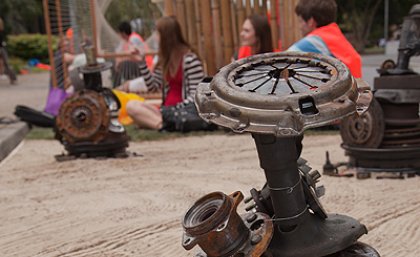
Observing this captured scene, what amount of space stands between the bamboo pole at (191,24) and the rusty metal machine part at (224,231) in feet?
18.9

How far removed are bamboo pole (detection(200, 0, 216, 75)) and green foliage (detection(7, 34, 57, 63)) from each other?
19.5 metres

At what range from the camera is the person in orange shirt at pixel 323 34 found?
15.9 ft

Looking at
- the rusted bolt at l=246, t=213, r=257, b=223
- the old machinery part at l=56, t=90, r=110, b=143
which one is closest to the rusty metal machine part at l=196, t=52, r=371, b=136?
the rusted bolt at l=246, t=213, r=257, b=223

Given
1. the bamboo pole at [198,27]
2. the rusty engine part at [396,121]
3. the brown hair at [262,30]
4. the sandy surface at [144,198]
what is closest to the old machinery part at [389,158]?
the rusty engine part at [396,121]

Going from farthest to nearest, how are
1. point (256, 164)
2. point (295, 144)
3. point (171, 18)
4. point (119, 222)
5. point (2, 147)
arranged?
point (171, 18), point (2, 147), point (256, 164), point (119, 222), point (295, 144)

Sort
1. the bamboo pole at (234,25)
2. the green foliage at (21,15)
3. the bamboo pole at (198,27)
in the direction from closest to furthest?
1. the bamboo pole at (234,25)
2. the bamboo pole at (198,27)
3. the green foliage at (21,15)

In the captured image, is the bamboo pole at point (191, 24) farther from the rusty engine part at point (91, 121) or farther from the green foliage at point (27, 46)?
the green foliage at point (27, 46)

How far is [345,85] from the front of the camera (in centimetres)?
207

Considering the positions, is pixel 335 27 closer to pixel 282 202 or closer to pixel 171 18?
pixel 171 18

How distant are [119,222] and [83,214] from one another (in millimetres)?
307

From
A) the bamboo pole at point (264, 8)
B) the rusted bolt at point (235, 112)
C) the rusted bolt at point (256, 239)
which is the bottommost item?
the rusted bolt at point (256, 239)

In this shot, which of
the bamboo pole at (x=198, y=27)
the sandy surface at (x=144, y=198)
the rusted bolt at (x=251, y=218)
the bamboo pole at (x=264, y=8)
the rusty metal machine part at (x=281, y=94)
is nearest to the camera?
the rusty metal machine part at (x=281, y=94)

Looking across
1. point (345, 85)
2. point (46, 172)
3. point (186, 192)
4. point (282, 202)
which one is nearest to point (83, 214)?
point (186, 192)

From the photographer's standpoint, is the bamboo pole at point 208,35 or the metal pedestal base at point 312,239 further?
the bamboo pole at point 208,35
